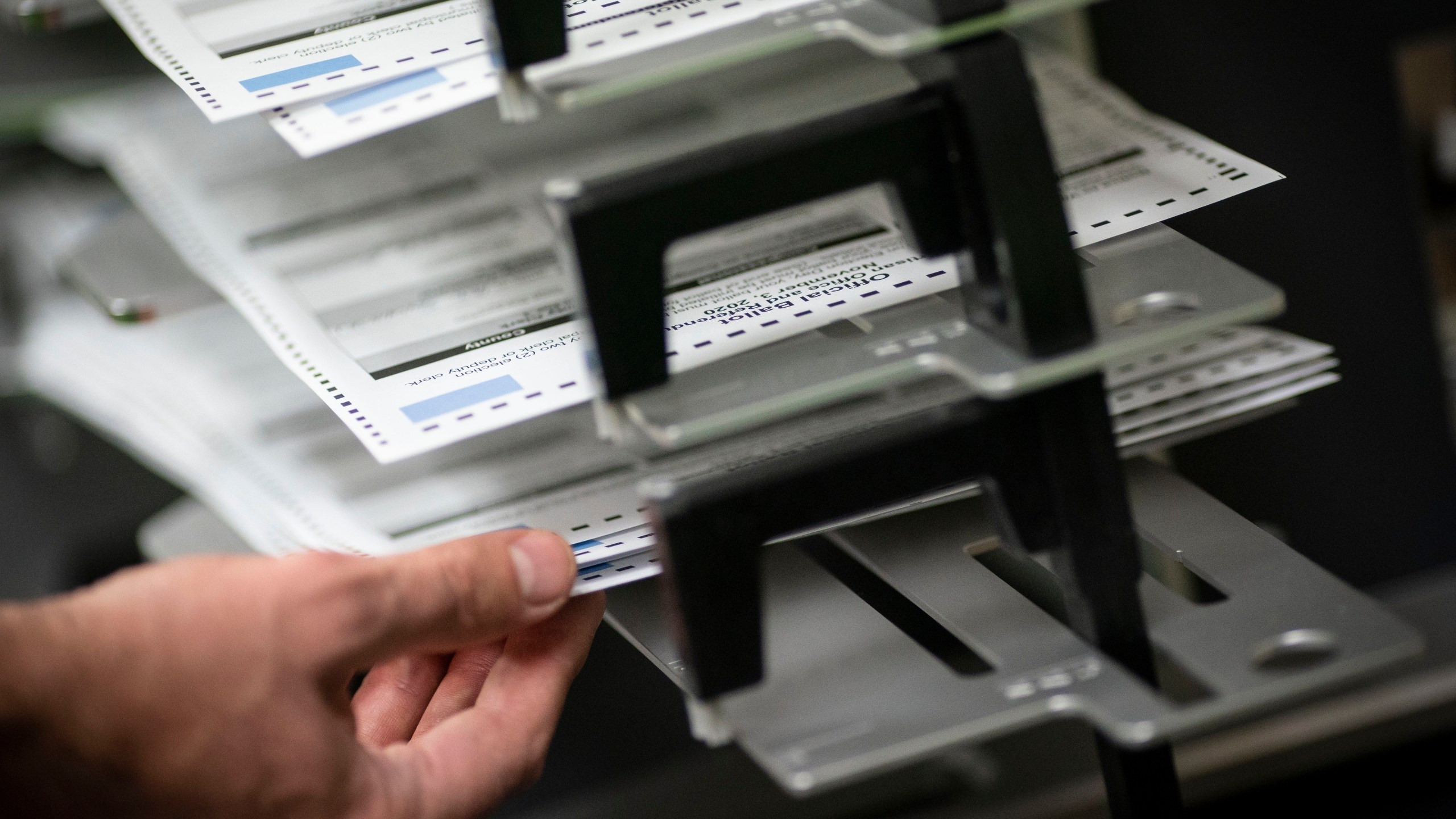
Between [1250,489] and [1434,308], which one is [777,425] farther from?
[1434,308]

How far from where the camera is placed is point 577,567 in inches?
20.1

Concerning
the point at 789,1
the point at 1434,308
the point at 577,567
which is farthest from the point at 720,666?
the point at 1434,308

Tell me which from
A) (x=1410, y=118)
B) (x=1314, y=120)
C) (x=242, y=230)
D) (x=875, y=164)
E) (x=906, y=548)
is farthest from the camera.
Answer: (x=1410, y=118)

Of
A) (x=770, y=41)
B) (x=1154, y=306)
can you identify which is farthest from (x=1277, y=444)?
(x=770, y=41)

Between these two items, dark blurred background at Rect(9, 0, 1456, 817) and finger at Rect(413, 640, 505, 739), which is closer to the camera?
finger at Rect(413, 640, 505, 739)

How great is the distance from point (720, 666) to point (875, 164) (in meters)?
0.16

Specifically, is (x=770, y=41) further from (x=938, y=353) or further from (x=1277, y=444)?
(x=1277, y=444)

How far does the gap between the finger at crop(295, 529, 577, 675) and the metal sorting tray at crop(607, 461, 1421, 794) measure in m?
0.05

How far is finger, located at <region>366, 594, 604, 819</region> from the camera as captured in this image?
1.67 ft

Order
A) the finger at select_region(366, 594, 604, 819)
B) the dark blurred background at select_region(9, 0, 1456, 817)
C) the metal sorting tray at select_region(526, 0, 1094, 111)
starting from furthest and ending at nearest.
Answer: the dark blurred background at select_region(9, 0, 1456, 817) < the finger at select_region(366, 594, 604, 819) < the metal sorting tray at select_region(526, 0, 1094, 111)

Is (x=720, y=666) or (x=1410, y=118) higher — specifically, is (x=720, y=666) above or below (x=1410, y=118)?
above

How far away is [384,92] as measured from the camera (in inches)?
19.5

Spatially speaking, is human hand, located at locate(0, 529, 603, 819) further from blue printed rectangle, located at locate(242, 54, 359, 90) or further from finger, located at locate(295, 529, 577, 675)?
blue printed rectangle, located at locate(242, 54, 359, 90)

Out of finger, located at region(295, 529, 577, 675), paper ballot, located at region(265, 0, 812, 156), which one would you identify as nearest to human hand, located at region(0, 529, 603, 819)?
finger, located at region(295, 529, 577, 675)
